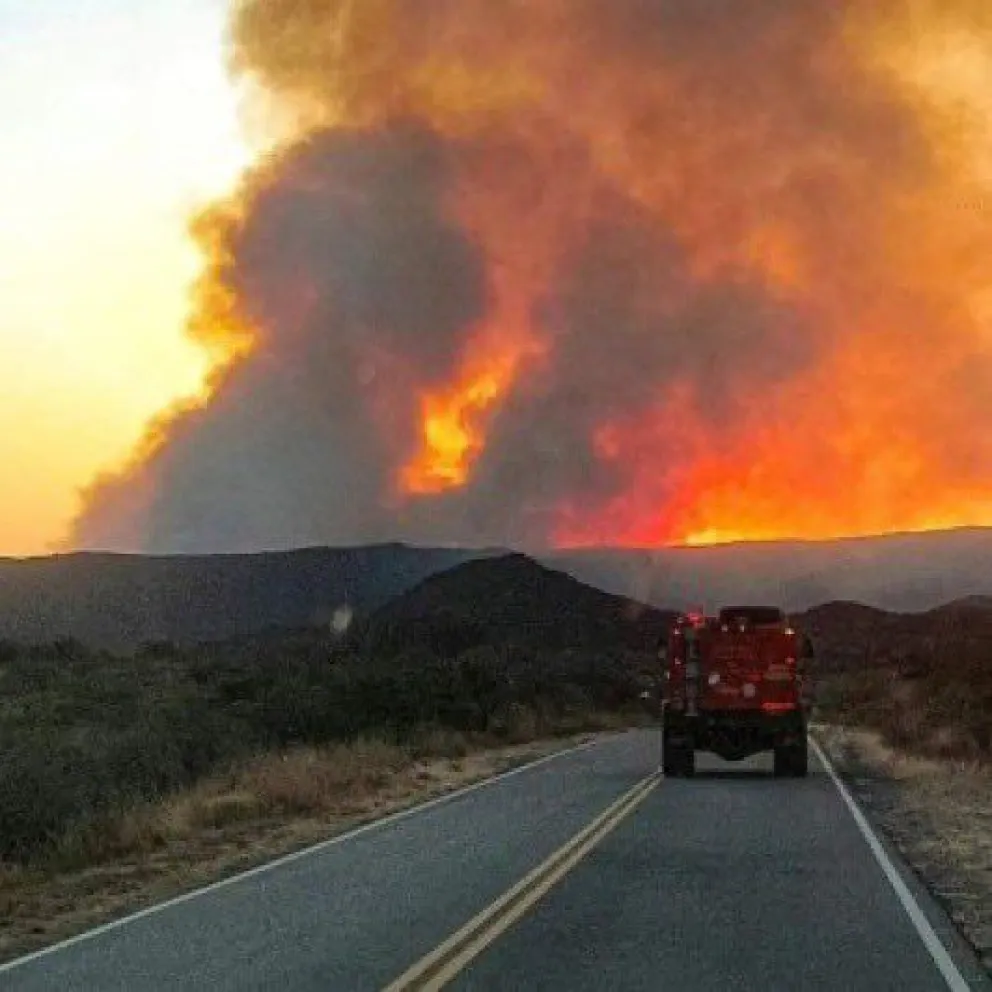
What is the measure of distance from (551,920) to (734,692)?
18889 mm

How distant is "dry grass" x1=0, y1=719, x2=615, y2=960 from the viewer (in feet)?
46.8

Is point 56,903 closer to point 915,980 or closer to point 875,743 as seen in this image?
point 915,980

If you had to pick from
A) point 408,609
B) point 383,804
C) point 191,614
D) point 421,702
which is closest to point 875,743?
point 421,702

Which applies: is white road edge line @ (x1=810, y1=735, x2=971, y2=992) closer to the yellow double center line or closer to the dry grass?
the yellow double center line

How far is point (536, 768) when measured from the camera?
32.1 m

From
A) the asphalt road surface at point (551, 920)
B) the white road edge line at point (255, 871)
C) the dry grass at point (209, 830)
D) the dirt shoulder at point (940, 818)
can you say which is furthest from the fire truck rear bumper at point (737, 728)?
the asphalt road surface at point (551, 920)

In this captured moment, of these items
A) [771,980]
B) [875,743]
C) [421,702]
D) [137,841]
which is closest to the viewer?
[771,980]

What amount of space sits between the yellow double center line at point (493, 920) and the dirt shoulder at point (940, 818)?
3324 mm

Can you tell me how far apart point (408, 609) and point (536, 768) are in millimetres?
121964

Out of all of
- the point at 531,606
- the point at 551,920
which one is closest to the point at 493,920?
the point at 551,920

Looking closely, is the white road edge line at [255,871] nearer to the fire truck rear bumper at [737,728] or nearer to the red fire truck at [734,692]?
the fire truck rear bumper at [737,728]

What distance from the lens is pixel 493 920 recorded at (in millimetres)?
12016

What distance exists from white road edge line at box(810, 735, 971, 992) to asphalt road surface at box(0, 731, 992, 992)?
30 mm

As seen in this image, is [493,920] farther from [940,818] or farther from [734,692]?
[734,692]
